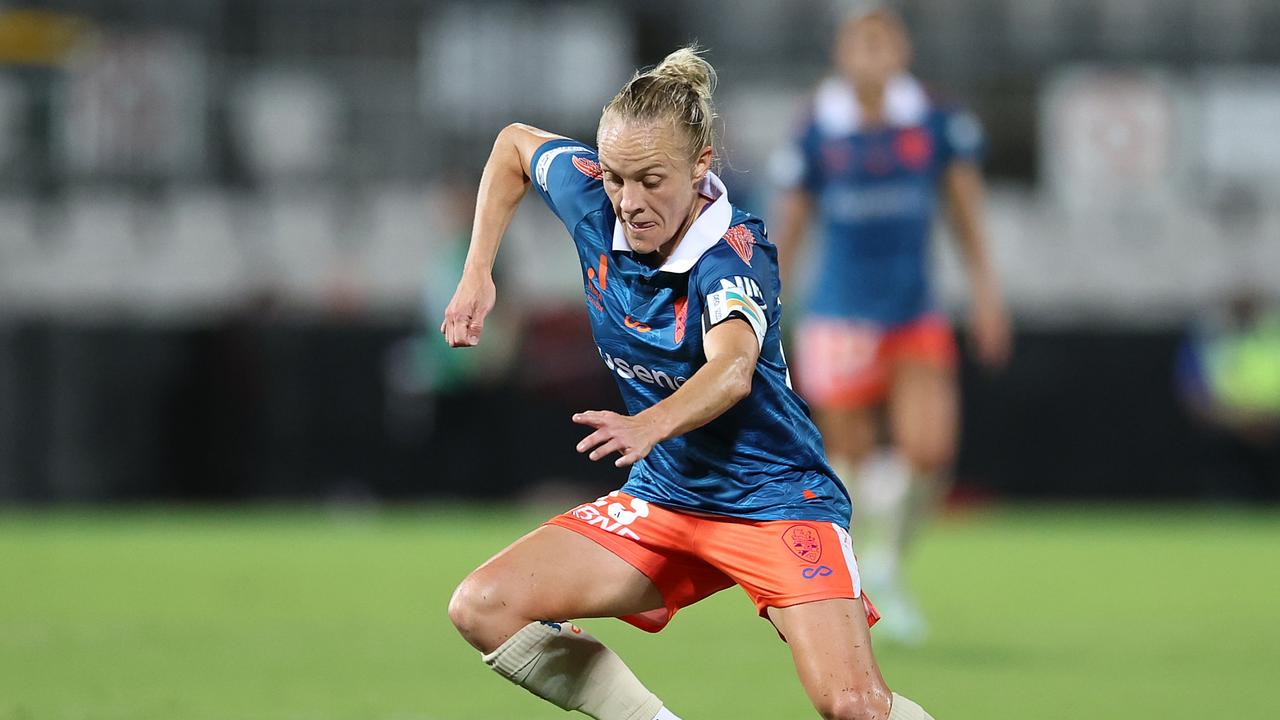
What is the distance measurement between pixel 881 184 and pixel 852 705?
13.6 feet

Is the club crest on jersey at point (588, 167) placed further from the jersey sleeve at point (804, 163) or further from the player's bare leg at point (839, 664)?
the jersey sleeve at point (804, 163)

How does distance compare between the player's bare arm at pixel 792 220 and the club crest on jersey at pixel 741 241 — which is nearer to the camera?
the club crest on jersey at pixel 741 241

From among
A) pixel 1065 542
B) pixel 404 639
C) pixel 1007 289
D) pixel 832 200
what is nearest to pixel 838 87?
pixel 832 200

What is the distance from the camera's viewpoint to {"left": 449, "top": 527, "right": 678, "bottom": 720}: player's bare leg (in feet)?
14.6

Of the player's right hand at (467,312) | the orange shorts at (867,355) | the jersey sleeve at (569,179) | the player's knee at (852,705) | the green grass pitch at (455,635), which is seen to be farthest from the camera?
the orange shorts at (867,355)

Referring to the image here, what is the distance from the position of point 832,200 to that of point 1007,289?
10.7 metres

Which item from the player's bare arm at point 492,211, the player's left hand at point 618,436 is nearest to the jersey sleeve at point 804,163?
the player's bare arm at point 492,211

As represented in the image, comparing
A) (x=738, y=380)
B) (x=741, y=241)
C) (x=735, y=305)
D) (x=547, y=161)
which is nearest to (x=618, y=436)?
(x=738, y=380)

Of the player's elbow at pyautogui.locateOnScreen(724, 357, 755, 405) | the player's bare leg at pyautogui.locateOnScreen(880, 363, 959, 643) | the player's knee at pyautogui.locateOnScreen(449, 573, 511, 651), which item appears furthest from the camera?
the player's bare leg at pyautogui.locateOnScreen(880, 363, 959, 643)

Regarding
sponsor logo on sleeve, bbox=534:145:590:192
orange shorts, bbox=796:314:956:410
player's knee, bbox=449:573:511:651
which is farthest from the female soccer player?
orange shorts, bbox=796:314:956:410

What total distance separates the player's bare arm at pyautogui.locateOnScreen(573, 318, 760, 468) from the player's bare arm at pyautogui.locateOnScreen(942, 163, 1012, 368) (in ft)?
13.7

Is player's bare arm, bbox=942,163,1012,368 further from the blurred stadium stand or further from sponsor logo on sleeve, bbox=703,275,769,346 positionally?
the blurred stadium stand

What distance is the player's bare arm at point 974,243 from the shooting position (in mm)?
8039

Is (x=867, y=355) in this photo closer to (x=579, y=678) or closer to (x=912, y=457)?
(x=912, y=457)
